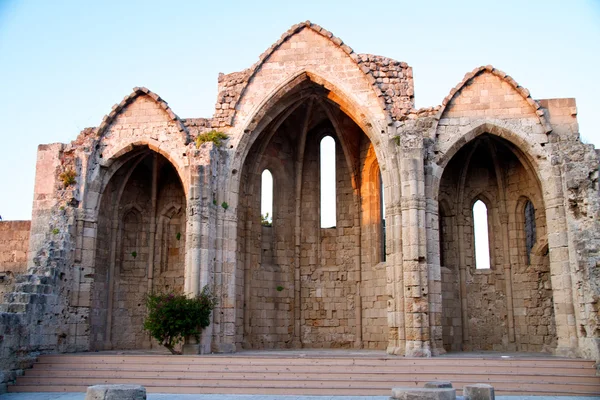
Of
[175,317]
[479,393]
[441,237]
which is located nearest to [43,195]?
[175,317]

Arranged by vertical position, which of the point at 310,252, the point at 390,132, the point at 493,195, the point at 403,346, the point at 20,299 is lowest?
the point at 403,346

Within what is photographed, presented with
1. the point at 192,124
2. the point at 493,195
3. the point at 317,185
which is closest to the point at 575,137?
the point at 493,195

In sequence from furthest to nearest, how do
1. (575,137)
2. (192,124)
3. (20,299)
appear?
1. (192,124)
2. (575,137)
3. (20,299)

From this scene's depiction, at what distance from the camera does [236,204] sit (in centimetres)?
1809

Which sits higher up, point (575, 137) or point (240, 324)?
point (575, 137)

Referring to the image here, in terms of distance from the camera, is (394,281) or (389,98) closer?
(394,281)

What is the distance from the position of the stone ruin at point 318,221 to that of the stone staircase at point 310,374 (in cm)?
138

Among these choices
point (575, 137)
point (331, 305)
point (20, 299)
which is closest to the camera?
point (20, 299)

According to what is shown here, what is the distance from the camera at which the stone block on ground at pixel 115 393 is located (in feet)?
33.0

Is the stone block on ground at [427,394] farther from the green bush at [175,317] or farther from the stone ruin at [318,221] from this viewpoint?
the green bush at [175,317]

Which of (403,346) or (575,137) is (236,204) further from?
(575,137)

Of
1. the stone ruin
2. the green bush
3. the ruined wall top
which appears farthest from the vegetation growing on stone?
the green bush

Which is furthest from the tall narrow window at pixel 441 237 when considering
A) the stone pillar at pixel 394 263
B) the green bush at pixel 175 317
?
the green bush at pixel 175 317

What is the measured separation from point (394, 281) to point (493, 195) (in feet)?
17.3
